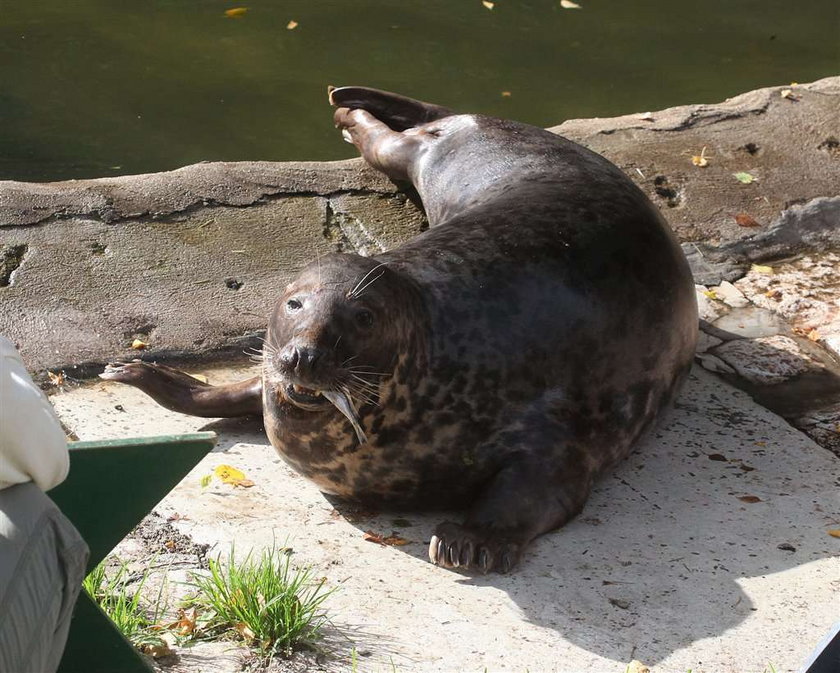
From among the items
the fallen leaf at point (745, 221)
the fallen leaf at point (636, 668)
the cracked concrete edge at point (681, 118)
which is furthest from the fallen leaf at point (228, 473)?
the cracked concrete edge at point (681, 118)

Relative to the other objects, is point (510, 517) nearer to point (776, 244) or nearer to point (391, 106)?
point (776, 244)

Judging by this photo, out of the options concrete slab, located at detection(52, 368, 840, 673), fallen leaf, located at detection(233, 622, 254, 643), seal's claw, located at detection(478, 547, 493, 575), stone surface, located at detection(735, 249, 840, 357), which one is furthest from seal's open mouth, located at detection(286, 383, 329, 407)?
stone surface, located at detection(735, 249, 840, 357)

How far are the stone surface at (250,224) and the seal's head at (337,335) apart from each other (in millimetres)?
1322

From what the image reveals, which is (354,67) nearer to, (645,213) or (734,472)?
(645,213)

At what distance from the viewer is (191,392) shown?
191 inches

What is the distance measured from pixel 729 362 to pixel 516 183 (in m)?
1.20

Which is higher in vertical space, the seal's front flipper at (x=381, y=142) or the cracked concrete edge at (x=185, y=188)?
the seal's front flipper at (x=381, y=142)

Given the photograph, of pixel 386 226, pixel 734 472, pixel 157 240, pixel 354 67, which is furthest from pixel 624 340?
pixel 354 67

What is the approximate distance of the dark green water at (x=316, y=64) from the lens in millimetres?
8703

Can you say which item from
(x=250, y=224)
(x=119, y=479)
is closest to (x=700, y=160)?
(x=250, y=224)

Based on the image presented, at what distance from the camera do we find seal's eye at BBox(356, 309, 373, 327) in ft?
13.3

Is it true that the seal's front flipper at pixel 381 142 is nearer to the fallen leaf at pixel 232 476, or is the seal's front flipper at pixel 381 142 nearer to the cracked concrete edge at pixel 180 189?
the cracked concrete edge at pixel 180 189

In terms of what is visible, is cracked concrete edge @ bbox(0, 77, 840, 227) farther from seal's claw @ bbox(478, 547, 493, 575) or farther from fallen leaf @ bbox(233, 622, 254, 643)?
fallen leaf @ bbox(233, 622, 254, 643)

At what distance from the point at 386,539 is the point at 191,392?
1.10 meters
